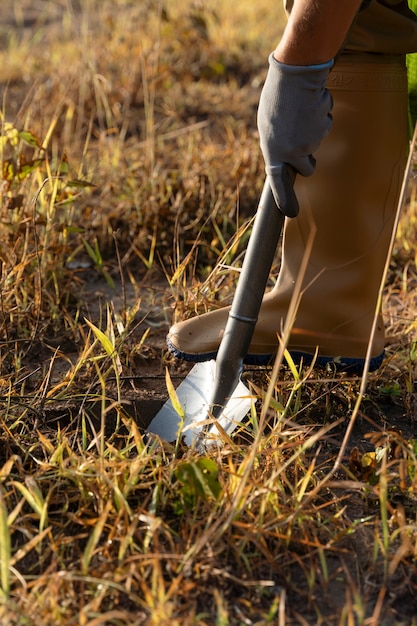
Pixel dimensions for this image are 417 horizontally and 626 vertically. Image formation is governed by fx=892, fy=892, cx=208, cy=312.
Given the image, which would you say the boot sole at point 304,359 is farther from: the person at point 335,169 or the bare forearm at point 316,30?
the bare forearm at point 316,30

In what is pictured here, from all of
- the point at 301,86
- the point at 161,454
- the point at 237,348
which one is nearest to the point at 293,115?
the point at 301,86

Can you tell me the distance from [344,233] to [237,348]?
1.25ft

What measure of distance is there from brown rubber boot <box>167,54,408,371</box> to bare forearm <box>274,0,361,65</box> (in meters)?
0.27

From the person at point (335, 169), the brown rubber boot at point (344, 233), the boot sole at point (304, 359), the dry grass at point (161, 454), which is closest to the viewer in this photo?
the dry grass at point (161, 454)

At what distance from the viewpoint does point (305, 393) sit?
2088mm

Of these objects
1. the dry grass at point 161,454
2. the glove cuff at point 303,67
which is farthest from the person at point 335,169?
the dry grass at point 161,454

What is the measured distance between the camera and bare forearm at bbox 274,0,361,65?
1.68 meters

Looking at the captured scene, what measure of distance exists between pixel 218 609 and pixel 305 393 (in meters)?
0.77

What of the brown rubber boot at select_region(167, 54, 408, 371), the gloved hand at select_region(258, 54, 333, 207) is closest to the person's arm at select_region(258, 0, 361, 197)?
the gloved hand at select_region(258, 54, 333, 207)

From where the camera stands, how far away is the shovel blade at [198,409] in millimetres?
1911

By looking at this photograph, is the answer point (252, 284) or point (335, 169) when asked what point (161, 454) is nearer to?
point (252, 284)

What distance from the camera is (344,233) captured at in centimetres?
209

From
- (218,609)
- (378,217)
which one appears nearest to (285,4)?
(378,217)

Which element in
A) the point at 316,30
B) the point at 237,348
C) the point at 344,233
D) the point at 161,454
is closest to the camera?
the point at 316,30
